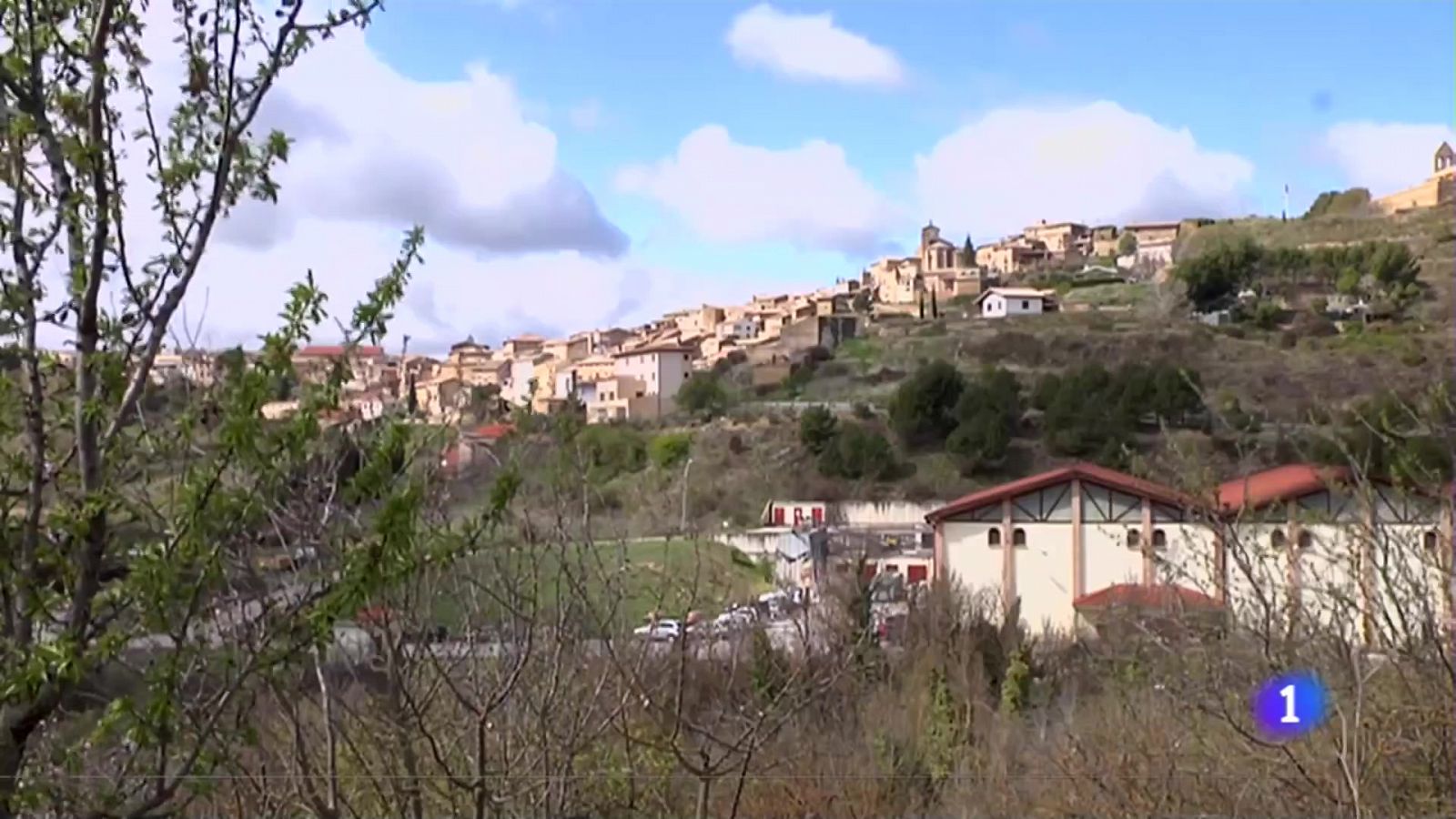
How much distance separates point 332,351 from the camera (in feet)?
6.08

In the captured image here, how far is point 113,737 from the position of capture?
5.40 feet

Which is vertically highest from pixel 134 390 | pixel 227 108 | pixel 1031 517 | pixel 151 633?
pixel 227 108

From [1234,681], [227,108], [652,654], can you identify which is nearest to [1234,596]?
[1234,681]

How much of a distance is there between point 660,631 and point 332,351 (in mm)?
1921

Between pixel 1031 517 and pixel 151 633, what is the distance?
43.0 feet

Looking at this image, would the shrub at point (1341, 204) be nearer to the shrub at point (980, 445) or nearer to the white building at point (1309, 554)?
the shrub at point (980, 445)

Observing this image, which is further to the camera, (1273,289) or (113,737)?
(1273,289)

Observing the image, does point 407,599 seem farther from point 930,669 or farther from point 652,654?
point 930,669

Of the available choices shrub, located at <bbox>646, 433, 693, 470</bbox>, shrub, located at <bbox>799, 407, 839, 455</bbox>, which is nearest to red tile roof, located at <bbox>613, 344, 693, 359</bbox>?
shrub, located at <bbox>646, 433, 693, 470</bbox>

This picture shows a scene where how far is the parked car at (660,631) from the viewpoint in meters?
3.53

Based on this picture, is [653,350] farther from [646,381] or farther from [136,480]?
A: [136,480]

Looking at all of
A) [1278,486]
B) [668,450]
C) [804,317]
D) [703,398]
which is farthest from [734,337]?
[1278,486]

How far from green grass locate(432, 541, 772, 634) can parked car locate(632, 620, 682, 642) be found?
2 centimetres

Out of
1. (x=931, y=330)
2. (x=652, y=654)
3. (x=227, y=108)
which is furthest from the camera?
(x=931, y=330)
